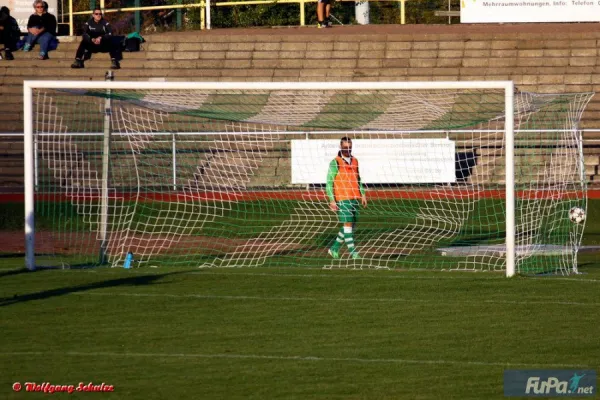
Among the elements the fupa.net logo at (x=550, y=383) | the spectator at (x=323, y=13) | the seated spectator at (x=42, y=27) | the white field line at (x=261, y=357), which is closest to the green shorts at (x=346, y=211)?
the white field line at (x=261, y=357)

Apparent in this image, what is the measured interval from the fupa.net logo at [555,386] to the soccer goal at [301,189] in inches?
181

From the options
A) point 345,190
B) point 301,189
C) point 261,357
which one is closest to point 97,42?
point 301,189

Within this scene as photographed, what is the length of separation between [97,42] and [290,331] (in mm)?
18801

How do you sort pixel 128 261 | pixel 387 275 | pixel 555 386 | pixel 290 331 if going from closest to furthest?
1. pixel 555 386
2. pixel 290 331
3. pixel 387 275
4. pixel 128 261

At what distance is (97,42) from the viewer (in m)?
26.7

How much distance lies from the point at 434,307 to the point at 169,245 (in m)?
5.39

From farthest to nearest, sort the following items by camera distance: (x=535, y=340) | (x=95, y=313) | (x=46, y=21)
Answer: (x=46, y=21), (x=95, y=313), (x=535, y=340)

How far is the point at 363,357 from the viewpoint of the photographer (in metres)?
8.14

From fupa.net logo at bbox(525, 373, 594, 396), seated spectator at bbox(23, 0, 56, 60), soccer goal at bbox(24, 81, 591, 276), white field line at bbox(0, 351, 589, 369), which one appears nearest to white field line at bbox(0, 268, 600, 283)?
soccer goal at bbox(24, 81, 591, 276)

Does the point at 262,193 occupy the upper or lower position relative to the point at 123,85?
lower

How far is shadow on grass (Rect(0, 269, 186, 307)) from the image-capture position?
10.6 meters

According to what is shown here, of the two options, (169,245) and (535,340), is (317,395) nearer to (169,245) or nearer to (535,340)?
(535,340)

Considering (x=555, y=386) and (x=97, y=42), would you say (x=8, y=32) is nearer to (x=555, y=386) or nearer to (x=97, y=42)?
(x=97, y=42)

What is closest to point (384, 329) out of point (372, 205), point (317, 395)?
point (317, 395)
